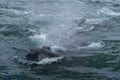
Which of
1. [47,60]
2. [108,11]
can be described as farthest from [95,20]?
[47,60]

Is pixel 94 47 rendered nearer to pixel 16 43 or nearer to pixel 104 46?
pixel 104 46

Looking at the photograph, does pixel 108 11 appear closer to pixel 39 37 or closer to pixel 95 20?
pixel 95 20

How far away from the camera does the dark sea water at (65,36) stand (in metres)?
10.1

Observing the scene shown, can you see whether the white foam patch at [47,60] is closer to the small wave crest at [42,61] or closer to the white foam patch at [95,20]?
the small wave crest at [42,61]

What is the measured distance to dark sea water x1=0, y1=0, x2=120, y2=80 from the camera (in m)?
10.1

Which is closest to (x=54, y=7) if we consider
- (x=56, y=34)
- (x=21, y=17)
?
(x=21, y=17)

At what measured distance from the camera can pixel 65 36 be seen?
13.8m

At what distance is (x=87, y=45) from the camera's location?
12.7 metres

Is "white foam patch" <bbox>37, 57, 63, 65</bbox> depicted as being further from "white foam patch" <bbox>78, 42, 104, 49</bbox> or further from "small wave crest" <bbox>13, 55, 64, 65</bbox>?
"white foam patch" <bbox>78, 42, 104, 49</bbox>

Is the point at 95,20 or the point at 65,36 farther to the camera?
the point at 95,20

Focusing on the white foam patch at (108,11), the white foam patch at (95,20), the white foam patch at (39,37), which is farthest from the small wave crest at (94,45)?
the white foam patch at (108,11)

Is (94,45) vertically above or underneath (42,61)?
underneath

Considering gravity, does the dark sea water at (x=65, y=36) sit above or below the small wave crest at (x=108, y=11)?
above

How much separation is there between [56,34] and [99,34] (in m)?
2.00
